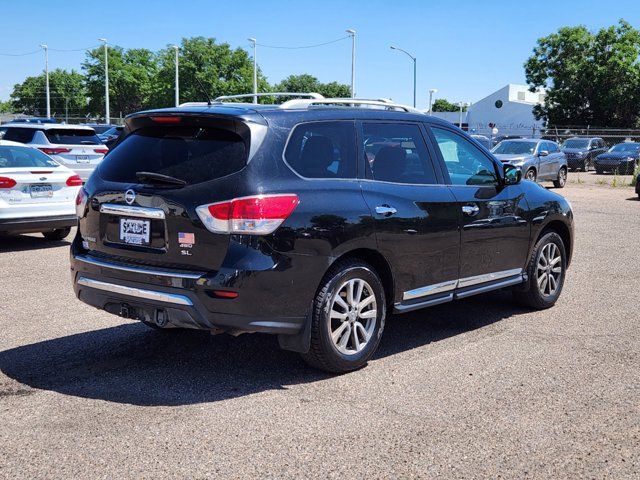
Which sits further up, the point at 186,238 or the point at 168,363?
the point at 186,238

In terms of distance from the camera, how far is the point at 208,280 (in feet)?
15.0

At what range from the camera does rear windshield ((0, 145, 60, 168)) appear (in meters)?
10.7

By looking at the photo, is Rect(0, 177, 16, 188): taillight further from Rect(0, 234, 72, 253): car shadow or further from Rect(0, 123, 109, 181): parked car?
Rect(0, 123, 109, 181): parked car

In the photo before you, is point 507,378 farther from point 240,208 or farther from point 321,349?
point 240,208

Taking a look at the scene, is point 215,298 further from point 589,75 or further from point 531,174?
point 589,75

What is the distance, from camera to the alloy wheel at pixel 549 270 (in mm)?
7180

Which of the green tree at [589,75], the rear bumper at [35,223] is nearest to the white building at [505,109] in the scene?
the green tree at [589,75]

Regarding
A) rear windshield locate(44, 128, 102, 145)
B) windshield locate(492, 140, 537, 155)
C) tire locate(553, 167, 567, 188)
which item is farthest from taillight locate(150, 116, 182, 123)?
tire locate(553, 167, 567, 188)

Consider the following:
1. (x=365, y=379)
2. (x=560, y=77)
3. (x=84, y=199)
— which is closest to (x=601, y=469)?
(x=365, y=379)

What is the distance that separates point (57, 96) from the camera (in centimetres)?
11481

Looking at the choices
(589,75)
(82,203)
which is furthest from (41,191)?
(589,75)

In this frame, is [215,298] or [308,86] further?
[308,86]

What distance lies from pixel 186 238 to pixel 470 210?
8.33 ft

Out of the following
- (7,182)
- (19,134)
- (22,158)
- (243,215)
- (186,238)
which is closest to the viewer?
(243,215)
